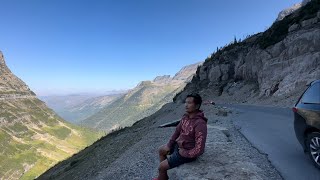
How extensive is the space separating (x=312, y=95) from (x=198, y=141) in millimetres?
3541

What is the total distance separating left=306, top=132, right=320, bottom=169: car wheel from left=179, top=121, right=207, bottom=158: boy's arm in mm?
2834

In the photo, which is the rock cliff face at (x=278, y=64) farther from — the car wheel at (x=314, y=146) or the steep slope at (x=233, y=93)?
the car wheel at (x=314, y=146)

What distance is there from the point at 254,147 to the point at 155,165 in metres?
3.77

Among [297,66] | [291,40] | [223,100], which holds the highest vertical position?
[291,40]

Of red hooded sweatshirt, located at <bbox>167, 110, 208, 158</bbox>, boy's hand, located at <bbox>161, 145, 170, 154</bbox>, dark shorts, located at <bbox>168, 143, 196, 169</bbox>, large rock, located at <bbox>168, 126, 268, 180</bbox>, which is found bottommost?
large rock, located at <bbox>168, 126, 268, 180</bbox>

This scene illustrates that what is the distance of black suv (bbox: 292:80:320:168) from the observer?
826 centimetres

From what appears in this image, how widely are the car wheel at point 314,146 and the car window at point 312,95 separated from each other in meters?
0.86

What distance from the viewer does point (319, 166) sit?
27.2 ft

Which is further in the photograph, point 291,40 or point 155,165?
point 291,40

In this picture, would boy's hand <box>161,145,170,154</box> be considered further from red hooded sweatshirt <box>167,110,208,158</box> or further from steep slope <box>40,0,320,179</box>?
steep slope <box>40,0,320,179</box>

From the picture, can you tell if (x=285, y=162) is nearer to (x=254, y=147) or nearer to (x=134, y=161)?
(x=254, y=147)

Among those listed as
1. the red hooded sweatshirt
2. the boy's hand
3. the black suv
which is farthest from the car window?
the boy's hand

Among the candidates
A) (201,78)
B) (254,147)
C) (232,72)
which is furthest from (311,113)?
(201,78)

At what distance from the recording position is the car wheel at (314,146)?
27.0ft
